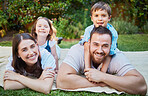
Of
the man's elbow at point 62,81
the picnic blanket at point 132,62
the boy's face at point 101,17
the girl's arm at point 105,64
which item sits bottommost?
the picnic blanket at point 132,62

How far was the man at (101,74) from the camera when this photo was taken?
8.09ft

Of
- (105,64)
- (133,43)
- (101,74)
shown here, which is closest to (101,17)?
(105,64)

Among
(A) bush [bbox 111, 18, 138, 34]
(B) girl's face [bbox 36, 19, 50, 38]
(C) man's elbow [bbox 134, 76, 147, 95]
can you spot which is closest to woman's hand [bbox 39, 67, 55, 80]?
(B) girl's face [bbox 36, 19, 50, 38]

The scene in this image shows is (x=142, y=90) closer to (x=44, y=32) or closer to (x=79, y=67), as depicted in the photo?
(x=79, y=67)

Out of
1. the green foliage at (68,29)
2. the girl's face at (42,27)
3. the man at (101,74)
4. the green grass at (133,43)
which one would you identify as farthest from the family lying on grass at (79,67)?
the green foliage at (68,29)

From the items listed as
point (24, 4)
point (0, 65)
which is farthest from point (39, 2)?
point (0, 65)

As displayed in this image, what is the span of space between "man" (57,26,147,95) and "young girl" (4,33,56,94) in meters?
0.23

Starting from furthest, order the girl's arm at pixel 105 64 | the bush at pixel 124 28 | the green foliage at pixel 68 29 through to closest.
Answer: the bush at pixel 124 28
the green foliage at pixel 68 29
the girl's arm at pixel 105 64

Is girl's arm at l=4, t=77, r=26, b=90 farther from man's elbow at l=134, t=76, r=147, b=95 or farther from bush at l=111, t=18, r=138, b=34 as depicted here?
bush at l=111, t=18, r=138, b=34

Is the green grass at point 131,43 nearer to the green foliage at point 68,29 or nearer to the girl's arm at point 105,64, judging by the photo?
the green foliage at point 68,29

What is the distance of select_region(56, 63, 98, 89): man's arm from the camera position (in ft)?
8.36

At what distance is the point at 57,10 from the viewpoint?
313 inches

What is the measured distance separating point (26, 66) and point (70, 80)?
83 cm

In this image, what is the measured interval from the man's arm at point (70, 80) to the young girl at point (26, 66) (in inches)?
6.1
